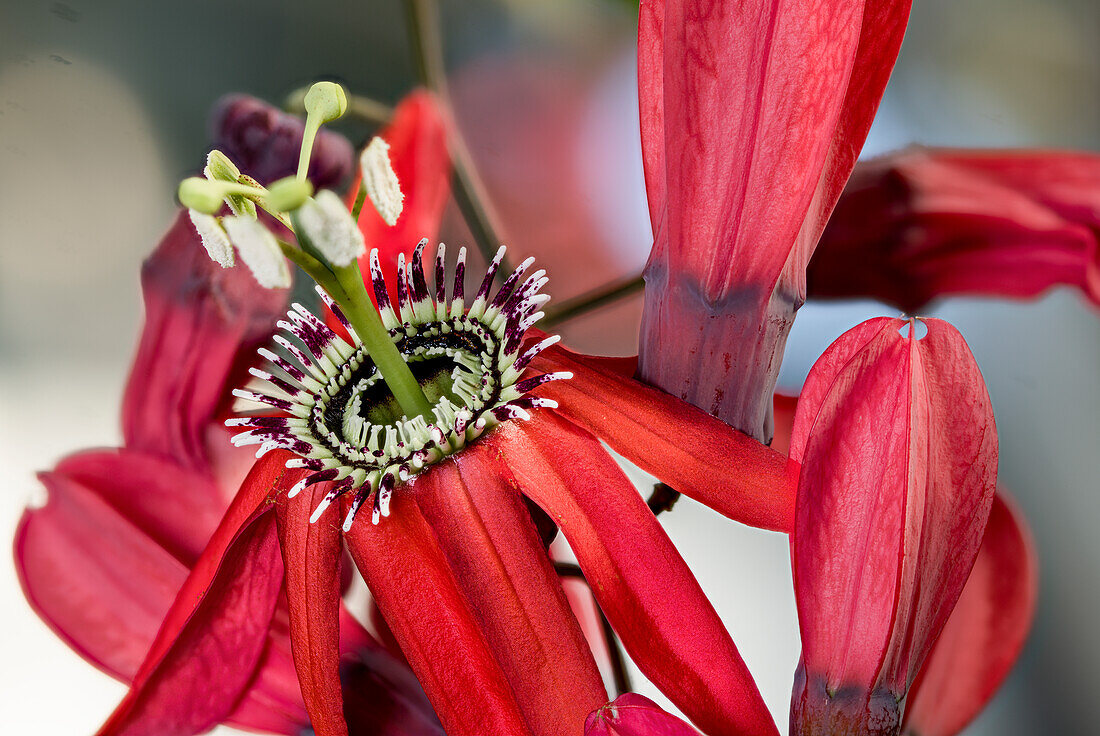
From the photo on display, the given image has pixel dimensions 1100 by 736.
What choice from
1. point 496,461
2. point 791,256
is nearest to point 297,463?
point 496,461

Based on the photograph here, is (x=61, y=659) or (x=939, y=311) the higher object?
(x=939, y=311)

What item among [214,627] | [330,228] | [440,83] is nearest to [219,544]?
[214,627]

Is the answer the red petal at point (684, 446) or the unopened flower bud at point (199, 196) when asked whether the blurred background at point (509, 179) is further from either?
the unopened flower bud at point (199, 196)

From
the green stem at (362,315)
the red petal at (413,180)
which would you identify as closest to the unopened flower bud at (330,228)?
the green stem at (362,315)

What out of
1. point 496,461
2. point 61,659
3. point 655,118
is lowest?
point 61,659

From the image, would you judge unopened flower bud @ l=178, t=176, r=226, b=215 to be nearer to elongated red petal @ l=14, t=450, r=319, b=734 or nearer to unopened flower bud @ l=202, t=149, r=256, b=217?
unopened flower bud @ l=202, t=149, r=256, b=217

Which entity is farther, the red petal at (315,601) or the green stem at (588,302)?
the green stem at (588,302)

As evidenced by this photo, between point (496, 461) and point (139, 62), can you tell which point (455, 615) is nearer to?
point (496, 461)

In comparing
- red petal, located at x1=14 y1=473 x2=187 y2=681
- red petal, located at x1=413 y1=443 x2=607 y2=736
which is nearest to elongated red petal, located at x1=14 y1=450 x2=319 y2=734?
red petal, located at x1=14 y1=473 x2=187 y2=681
